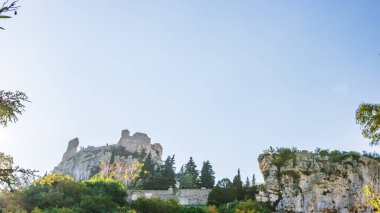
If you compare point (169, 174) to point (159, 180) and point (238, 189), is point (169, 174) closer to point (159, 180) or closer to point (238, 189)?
point (159, 180)

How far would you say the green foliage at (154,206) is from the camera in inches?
1048

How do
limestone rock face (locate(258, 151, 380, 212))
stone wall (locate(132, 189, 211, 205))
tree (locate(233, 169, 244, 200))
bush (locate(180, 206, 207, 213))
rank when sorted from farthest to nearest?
1. stone wall (locate(132, 189, 211, 205))
2. tree (locate(233, 169, 244, 200))
3. limestone rock face (locate(258, 151, 380, 212))
4. bush (locate(180, 206, 207, 213))

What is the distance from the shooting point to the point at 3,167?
5188 mm

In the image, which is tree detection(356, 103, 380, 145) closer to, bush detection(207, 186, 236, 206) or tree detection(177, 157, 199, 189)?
bush detection(207, 186, 236, 206)

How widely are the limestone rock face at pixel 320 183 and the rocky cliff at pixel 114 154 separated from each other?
42631 mm

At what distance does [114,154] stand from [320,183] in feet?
171

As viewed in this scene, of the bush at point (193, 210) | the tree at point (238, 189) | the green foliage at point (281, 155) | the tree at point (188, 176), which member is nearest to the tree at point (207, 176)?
the tree at point (188, 176)

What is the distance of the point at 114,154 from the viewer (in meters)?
74.8

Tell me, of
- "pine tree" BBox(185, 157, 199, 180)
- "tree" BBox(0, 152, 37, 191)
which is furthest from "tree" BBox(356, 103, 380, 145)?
"pine tree" BBox(185, 157, 199, 180)

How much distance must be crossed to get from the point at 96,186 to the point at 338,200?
20.4 m

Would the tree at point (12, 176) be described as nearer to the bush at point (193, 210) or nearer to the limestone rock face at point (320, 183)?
the bush at point (193, 210)

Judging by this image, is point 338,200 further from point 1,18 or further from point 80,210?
point 1,18

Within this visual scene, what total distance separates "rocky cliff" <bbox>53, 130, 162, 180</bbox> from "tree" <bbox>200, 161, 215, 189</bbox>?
2363 cm

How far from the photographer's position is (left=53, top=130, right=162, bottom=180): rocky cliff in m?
73.3
